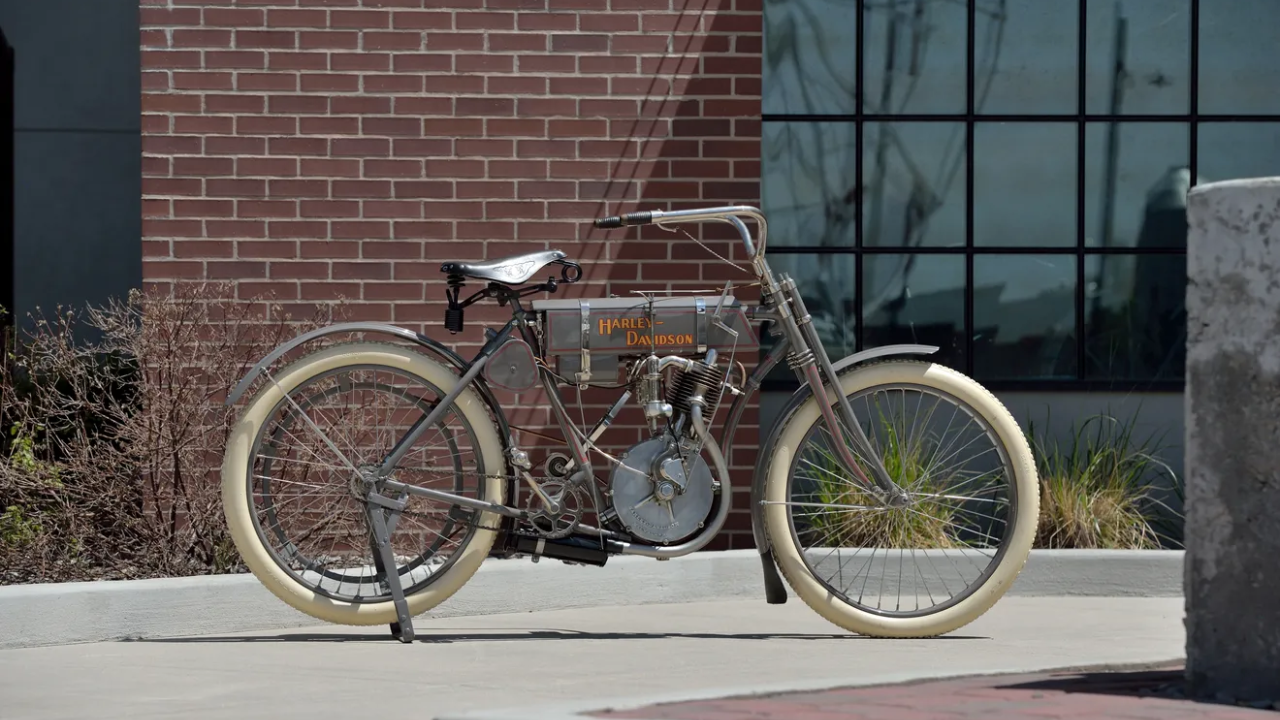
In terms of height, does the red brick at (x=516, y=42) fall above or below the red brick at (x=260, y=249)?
above

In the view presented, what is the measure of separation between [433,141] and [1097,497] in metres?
3.30

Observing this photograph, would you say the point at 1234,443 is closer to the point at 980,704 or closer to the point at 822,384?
the point at 980,704

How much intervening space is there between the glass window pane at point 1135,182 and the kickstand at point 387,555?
200 inches

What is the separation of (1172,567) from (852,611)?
214cm

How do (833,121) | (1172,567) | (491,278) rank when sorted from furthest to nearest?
(833,121) → (1172,567) → (491,278)

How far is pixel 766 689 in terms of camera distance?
15.6 feet

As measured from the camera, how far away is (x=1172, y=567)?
788cm

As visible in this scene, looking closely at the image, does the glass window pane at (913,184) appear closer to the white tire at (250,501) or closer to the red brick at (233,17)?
the red brick at (233,17)

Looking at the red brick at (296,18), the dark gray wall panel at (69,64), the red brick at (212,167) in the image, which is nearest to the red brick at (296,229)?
the red brick at (212,167)

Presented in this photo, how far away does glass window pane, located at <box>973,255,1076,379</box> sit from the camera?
9953mm

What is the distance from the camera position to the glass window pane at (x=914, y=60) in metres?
9.94

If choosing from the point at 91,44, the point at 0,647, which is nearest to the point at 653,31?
the point at 0,647

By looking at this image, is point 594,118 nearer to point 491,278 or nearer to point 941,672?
point 491,278

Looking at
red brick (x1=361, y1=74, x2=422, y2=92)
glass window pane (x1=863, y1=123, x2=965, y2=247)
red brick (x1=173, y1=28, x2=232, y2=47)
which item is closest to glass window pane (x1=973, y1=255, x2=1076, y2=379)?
glass window pane (x1=863, y1=123, x2=965, y2=247)
